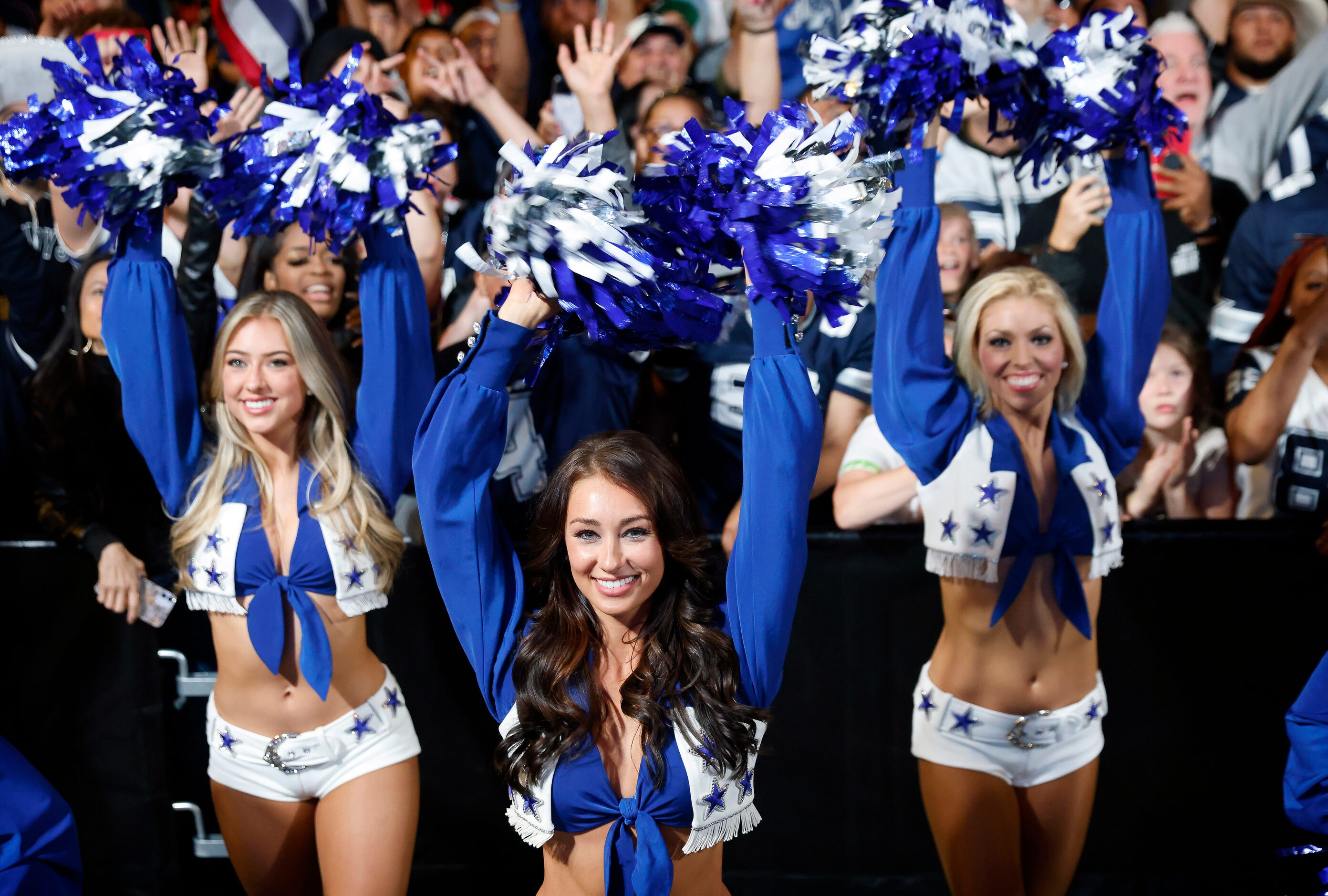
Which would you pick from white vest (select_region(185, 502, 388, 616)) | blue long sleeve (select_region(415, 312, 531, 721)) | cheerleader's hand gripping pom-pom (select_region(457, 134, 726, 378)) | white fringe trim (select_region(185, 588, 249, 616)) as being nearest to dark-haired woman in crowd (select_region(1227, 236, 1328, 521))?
cheerleader's hand gripping pom-pom (select_region(457, 134, 726, 378))

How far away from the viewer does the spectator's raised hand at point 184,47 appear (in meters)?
3.50

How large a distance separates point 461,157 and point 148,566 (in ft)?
4.95

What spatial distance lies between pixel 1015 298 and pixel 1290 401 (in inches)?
43.3

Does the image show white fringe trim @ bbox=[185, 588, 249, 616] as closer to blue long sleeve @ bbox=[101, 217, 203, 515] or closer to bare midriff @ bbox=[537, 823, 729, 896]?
blue long sleeve @ bbox=[101, 217, 203, 515]

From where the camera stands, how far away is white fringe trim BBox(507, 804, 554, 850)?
1915mm

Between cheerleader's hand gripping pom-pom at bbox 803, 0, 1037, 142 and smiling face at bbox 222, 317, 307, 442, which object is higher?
cheerleader's hand gripping pom-pom at bbox 803, 0, 1037, 142

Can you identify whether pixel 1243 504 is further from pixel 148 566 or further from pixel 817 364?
pixel 148 566

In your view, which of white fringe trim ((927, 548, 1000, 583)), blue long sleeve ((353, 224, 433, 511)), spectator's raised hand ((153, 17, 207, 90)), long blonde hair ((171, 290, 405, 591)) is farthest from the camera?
spectator's raised hand ((153, 17, 207, 90))

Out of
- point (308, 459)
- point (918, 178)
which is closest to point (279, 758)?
point (308, 459)

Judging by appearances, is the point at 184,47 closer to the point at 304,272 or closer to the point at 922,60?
the point at 304,272

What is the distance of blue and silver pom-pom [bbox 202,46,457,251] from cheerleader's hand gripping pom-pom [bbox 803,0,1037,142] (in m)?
0.91

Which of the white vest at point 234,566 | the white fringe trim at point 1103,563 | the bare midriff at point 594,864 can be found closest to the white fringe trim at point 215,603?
the white vest at point 234,566

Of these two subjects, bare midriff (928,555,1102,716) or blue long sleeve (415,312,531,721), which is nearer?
blue long sleeve (415,312,531,721)

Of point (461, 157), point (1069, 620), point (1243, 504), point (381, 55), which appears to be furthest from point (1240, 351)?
point (381, 55)
